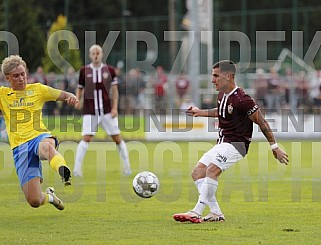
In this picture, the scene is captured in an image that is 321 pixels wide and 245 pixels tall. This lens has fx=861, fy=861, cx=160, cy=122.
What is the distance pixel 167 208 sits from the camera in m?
12.1

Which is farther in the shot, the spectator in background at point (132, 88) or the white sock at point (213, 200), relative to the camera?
the spectator in background at point (132, 88)

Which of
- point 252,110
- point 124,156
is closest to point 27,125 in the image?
point 252,110

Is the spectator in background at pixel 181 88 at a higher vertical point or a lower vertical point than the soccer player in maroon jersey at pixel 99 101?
higher

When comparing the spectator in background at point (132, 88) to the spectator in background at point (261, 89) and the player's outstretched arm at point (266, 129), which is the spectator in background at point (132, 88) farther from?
the player's outstretched arm at point (266, 129)

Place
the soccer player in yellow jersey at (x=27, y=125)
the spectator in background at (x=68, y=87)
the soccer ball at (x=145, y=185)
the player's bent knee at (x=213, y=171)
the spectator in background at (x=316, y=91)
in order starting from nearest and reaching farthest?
the player's bent knee at (x=213, y=171)
the soccer player in yellow jersey at (x=27, y=125)
the soccer ball at (x=145, y=185)
the spectator in background at (x=68, y=87)
the spectator in background at (x=316, y=91)

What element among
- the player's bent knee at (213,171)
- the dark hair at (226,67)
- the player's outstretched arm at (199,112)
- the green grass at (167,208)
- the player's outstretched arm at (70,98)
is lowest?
the green grass at (167,208)

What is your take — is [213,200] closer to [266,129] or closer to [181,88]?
[266,129]

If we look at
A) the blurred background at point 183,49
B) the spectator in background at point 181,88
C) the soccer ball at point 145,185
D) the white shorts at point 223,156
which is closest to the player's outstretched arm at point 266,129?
the white shorts at point 223,156

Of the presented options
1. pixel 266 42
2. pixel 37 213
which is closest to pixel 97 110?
pixel 37 213

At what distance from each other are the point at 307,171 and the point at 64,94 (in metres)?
8.04

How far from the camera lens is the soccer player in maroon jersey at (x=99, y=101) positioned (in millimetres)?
17203

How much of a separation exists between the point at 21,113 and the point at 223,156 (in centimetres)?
267

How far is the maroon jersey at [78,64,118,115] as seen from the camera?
17359 millimetres

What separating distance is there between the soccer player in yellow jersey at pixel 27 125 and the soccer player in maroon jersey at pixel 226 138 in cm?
184
